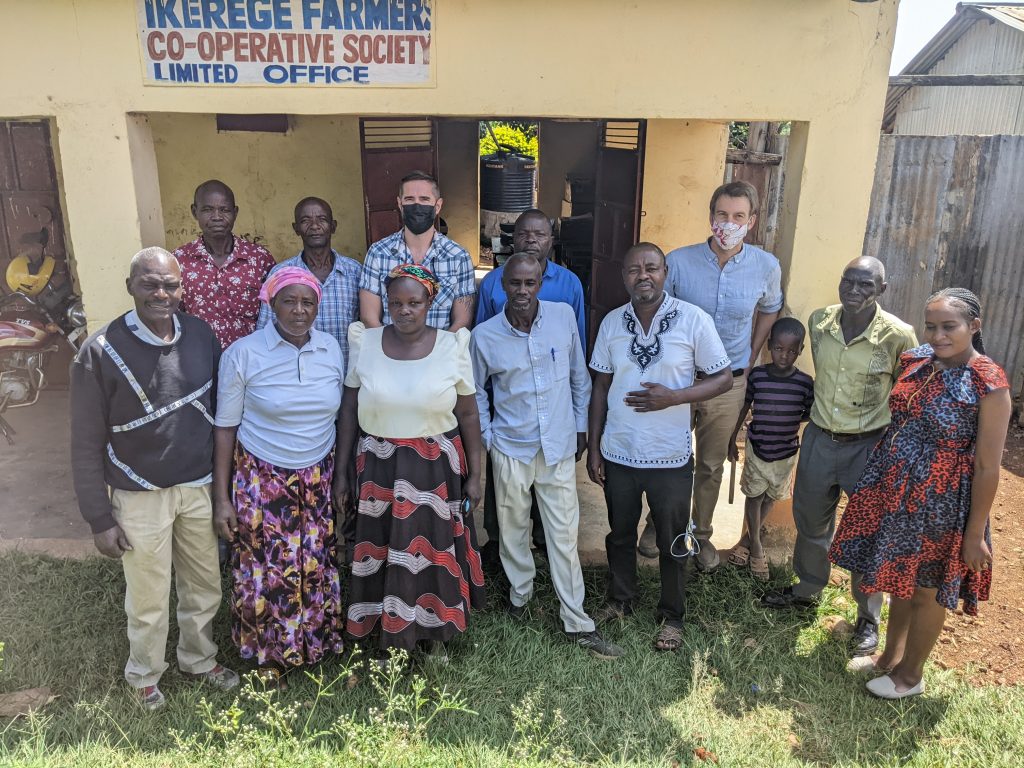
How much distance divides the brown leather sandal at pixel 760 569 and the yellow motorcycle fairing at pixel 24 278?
19.8ft

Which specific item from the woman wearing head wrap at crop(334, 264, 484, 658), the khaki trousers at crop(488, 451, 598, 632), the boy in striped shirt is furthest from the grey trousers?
the woman wearing head wrap at crop(334, 264, 484, 658)

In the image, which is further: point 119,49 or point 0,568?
point 0,568

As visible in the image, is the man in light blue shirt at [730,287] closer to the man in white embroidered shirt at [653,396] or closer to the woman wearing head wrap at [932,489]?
the man in white embroidered shirt at [653,396]

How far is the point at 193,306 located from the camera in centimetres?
383

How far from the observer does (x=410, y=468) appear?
3.25 metres

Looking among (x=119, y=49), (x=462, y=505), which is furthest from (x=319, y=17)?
(x=462, y=505)

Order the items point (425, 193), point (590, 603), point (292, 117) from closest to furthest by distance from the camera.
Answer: point (425, 193) < point (590, 603) < point (292, 117)

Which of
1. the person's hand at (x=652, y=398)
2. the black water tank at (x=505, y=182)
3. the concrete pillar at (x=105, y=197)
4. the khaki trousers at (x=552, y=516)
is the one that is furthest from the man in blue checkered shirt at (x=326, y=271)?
the black water tank at (x=505, y=182)

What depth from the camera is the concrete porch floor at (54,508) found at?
14.9 feet

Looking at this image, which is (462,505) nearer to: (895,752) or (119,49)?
(895,752)

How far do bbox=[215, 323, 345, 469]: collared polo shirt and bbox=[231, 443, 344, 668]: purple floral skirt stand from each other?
0.25 feet

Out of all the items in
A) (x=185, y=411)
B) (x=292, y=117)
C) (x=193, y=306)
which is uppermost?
(x=292, y=117)

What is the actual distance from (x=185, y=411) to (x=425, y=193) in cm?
151

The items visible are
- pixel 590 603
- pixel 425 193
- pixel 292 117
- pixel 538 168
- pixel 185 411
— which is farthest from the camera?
pixel 538 168
